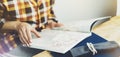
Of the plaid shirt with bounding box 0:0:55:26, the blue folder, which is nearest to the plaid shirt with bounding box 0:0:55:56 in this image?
the plaid shirt with bounding box 0:0:55:26

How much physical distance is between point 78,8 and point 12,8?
20.8 inches

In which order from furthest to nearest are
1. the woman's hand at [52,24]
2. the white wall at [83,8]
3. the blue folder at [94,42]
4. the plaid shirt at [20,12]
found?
1. the white wall at [83,8]
2. the woman's hand at [52,24]
3. the plaid shirt at [20,12]
4. the blue folder at [94,42]

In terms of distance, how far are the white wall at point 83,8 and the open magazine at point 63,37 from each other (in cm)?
29

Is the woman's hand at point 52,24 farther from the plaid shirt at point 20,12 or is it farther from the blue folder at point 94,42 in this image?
the blue folder at point 94,42

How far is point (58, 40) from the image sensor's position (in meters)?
0.85

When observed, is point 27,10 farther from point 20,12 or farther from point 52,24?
point 52,24

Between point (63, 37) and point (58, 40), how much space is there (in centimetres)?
4

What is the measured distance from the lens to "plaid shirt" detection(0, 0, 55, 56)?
891 millimetres

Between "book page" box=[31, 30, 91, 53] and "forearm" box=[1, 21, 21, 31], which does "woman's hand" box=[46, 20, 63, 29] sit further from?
"forearm" box=[1, 21, 21, 31]

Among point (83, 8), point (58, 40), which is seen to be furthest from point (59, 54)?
point (83, 8)

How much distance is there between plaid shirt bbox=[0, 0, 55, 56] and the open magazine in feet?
0.26

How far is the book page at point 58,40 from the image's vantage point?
80 centimetres

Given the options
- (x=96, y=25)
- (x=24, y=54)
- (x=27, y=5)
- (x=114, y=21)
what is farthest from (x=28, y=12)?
(x=114, y=21)

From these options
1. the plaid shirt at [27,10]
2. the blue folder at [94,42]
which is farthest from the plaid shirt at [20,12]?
the blue folder at [94,42]
